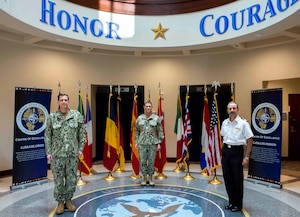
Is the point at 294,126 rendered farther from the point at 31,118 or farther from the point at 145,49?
the point at 31,118

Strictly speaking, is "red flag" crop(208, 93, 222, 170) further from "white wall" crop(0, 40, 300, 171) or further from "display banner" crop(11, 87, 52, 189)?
"display banner" crop(11, 87, 52, 189)

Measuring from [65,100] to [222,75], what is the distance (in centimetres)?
462

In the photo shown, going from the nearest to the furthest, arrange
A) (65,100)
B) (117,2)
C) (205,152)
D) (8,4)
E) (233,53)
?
1. (65,100)
2. (8,4)
3. (205,152)
4. (117,2)
5. (233,53)

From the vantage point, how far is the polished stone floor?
368cm

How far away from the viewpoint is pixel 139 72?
7430 millimetres

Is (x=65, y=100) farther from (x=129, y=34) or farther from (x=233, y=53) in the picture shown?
(x=233, y=53)

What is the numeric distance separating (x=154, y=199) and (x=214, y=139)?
185cm

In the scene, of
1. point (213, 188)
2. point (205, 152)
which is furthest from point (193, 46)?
point (213, 188)

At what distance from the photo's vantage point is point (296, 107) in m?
7.82

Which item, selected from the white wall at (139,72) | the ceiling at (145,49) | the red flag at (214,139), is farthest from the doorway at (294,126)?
the red flag at (214,139)

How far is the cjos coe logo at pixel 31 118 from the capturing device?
4834 millimetres

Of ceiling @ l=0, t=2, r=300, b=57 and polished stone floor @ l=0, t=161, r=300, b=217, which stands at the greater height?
ceiling @ l=0, t=2, r=300, b=57

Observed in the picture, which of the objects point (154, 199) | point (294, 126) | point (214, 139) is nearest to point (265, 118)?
point (214, 139)

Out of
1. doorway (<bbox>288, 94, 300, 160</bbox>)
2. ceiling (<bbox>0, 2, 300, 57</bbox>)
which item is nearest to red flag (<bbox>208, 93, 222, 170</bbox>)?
ceiling (<bbox>0, 2, 300, 57</bbox>)
